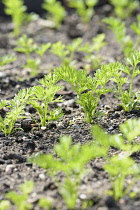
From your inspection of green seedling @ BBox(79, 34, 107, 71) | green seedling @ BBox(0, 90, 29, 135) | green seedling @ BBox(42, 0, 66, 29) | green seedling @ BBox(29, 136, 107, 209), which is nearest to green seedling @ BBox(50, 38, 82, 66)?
green seedling @ BBox(79, 34, 107, 71)

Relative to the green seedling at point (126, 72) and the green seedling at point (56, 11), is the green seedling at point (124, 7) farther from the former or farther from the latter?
the green seedling at point (126, 72)

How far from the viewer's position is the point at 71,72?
10.6 feet

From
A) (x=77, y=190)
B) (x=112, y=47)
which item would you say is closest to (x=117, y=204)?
(x=77, y=190)

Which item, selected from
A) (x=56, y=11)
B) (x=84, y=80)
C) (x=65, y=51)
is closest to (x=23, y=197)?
(x=84, y=80)

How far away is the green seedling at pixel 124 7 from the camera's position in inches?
Result: 257

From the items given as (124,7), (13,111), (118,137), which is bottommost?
(118,137)

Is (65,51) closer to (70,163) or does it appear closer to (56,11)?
(56,11)

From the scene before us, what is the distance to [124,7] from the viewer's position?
23.4ft

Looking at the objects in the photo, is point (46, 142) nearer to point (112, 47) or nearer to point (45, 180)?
point (45, 180)

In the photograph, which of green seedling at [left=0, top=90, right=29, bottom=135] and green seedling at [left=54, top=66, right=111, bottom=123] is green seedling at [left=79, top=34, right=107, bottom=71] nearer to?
green seedling at [left=54, top=66, right=111, bottom=123]

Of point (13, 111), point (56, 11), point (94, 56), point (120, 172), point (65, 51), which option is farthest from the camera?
point (56, 11)

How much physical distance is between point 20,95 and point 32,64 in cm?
170

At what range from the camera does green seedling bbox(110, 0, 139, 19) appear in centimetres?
654

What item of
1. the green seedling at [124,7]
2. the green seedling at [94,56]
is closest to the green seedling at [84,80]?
the green seedling at [94,56]
